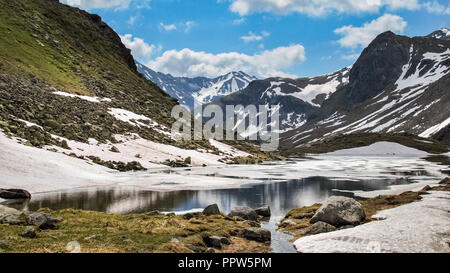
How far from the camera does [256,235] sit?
87.9 ft

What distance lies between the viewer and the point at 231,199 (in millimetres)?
45844

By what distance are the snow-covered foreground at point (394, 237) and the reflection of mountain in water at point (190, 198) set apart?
12904 millimetres

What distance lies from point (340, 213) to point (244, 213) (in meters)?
8.85

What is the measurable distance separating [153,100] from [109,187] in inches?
3958

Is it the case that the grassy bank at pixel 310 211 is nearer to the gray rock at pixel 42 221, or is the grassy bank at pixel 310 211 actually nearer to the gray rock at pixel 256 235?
the gray rock at pixel 256 235

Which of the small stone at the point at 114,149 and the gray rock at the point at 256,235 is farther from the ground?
the small stone at the point at 114,149

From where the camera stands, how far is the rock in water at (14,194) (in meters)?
38.2

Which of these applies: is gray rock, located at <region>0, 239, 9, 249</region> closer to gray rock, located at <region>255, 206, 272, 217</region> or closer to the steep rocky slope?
gray rock, located at <region>255, 206, 272, 217</region>

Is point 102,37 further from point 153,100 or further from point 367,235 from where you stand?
point 367,235

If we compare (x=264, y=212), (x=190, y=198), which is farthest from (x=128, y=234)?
(x=190, y=198)

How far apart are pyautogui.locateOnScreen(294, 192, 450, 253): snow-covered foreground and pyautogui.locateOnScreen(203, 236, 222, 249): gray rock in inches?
198

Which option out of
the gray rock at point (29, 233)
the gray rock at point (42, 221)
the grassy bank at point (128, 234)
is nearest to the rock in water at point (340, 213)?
the grassy bank at point (128, 234)

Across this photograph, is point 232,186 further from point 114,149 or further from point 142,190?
point 114,149
